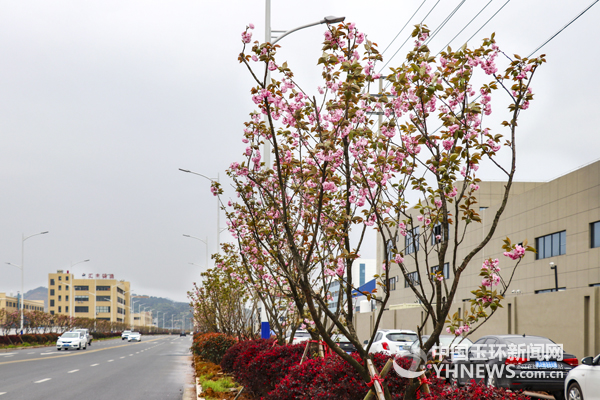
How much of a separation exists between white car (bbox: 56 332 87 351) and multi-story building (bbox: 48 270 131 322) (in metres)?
104

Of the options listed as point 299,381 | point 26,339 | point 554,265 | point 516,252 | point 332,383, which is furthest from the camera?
point 26,339

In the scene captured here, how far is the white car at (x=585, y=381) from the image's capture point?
1173cm

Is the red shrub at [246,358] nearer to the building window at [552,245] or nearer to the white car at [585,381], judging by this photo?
the white car at [585,381]

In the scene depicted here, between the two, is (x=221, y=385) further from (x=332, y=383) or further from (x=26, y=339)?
(x=26, y=339)

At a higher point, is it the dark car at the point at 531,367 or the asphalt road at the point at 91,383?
the dark car at the point at 531,367

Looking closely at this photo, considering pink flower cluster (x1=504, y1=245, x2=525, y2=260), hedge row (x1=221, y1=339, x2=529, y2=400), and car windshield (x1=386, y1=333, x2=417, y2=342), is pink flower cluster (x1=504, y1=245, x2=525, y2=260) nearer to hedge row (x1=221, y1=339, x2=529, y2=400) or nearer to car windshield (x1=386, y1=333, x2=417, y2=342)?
hedge row (x1=221, y1=339, x2=529, y2=400)

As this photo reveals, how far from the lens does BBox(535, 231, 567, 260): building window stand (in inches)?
1442

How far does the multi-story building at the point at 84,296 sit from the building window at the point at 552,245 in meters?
129

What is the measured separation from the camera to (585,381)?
12.0 m

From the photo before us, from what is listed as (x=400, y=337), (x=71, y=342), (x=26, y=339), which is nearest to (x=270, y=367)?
(x=400, y=337)

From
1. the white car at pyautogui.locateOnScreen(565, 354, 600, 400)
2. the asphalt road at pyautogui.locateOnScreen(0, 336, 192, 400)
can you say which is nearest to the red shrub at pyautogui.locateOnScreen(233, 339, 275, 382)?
the asphalt road at pyautogui.locateOnScreen(0, 336, 192, 400)

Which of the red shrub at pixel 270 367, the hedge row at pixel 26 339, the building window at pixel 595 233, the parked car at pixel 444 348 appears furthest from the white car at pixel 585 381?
the hedge row at pixel 26 339

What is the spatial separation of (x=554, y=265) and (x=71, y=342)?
115 ft

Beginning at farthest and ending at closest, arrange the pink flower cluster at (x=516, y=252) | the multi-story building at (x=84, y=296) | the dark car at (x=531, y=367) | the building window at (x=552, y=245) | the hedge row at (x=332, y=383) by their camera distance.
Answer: the multi-story building at (x=84, y=296) → the building window at (x=552, y=245) → the dark car at (x=531, y=367) → the pink flower cluster at (x=516, y=252) → the hedge row at (x=332, y=383)
